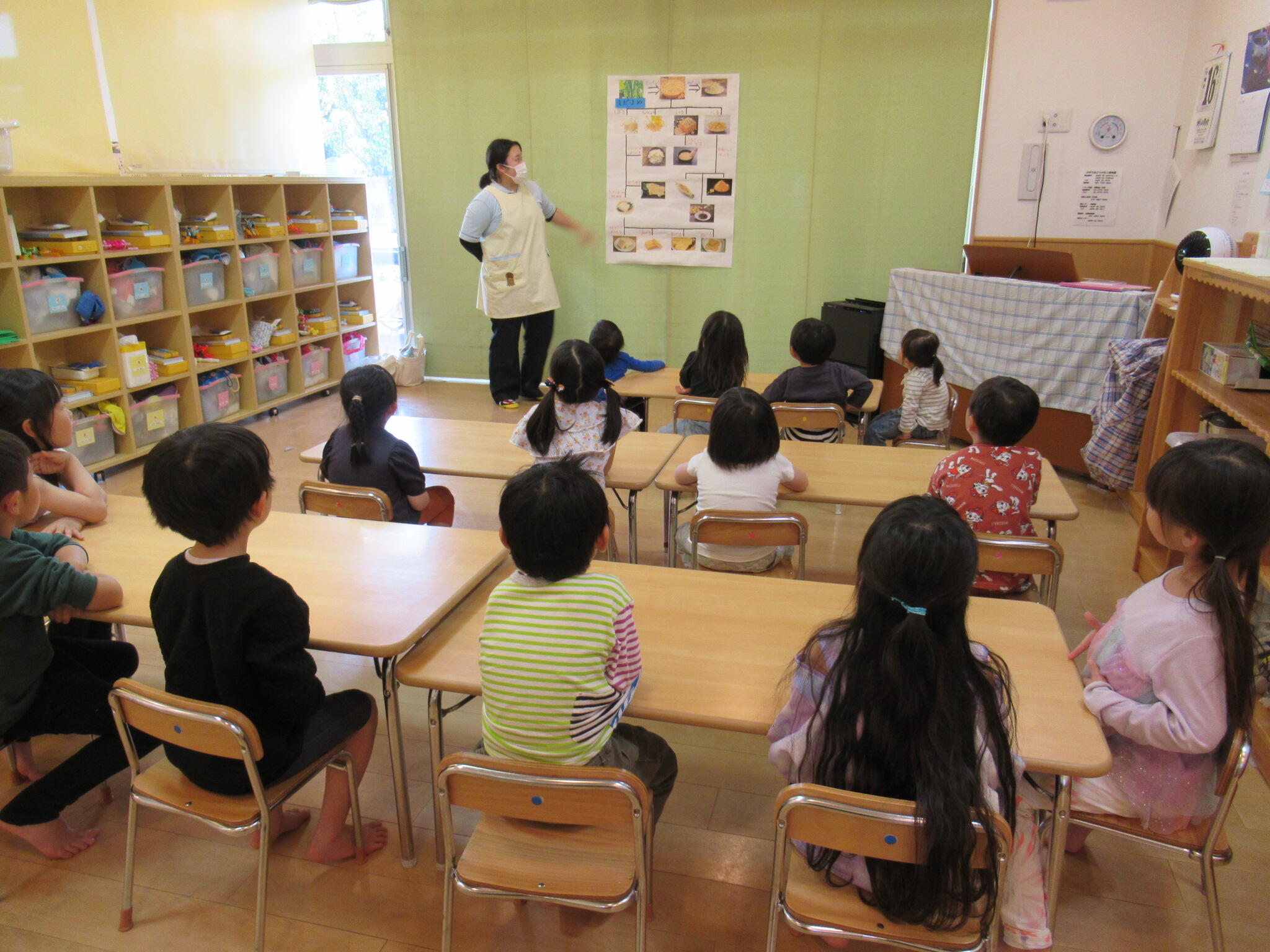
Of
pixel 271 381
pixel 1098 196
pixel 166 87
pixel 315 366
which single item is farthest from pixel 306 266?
pixel 1098 196

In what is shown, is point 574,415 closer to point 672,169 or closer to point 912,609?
point 912,609

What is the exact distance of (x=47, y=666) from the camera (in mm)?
1862

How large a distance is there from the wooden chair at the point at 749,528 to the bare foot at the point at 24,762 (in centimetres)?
180

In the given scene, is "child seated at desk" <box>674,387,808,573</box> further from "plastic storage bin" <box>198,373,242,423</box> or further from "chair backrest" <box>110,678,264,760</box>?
"plastic storage bin" <box>198,373,242,423</box>

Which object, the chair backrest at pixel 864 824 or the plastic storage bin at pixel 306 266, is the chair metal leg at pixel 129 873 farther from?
the plastic storage bin at pixel 306 266

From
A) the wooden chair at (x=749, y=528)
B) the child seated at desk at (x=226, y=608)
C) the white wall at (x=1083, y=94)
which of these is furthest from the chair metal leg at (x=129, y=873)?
the white wall at (x=1083, y=94)

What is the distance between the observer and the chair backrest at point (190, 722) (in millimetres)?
1440

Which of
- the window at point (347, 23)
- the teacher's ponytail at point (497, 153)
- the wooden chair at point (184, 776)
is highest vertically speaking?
the window at point (347, 23)

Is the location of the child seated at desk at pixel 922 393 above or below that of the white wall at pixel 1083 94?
below

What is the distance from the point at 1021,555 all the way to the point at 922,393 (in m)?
1.82

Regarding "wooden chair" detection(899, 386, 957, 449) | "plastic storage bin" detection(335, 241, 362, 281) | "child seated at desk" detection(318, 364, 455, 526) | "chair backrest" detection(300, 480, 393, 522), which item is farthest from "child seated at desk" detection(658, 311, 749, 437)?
"plastic storage bin" detection(335, 241, 362, 281)

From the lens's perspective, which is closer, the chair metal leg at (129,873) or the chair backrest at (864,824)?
the chair backrest at (864,824)

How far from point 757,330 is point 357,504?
393 cm

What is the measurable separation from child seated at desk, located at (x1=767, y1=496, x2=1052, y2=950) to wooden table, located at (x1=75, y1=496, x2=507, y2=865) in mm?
830
